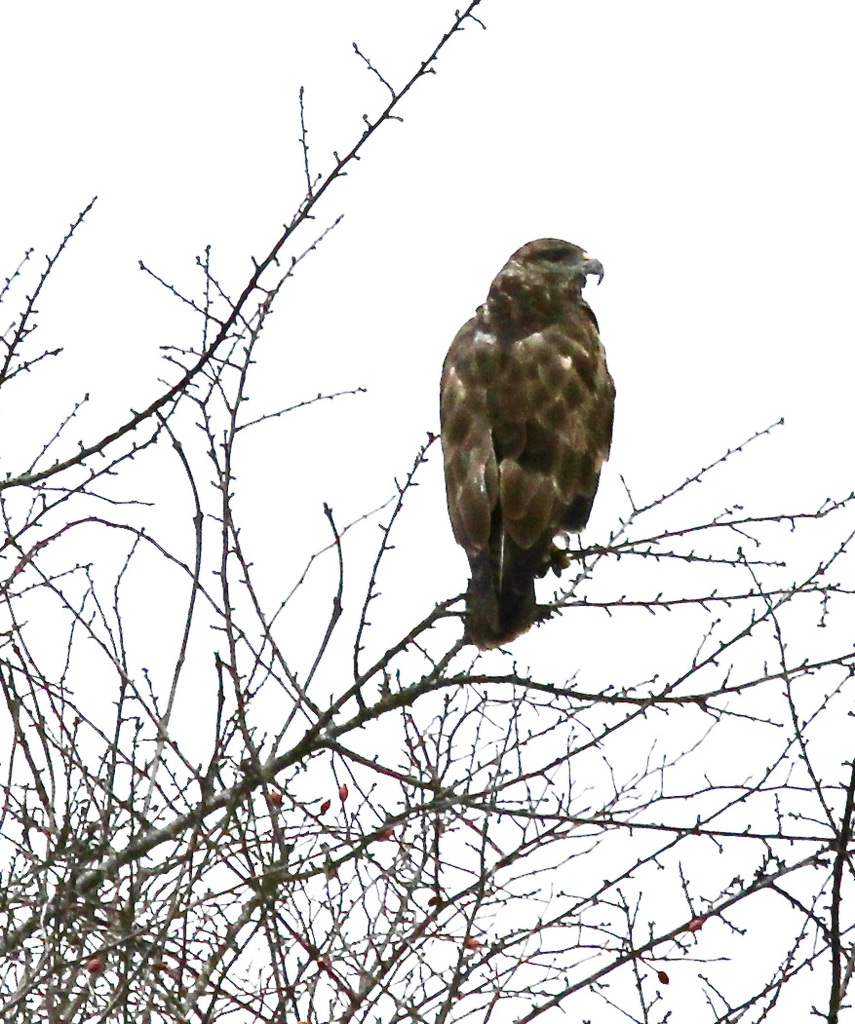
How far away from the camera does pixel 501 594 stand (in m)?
5.88

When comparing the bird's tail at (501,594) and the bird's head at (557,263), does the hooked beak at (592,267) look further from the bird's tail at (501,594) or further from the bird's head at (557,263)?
the bird's tail at (501,594)

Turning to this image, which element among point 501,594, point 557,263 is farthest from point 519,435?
point 557,263

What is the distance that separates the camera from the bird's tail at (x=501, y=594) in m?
5.68

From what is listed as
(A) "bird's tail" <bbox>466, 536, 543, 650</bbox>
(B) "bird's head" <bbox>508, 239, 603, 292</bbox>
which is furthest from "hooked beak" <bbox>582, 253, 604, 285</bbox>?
(A) "bird's tail" <bbox>466, 536, 543, 650</bbox>

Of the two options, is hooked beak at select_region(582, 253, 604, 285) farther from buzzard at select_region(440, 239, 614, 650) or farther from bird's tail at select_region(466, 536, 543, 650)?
bird's tail at select_region(466, 536, 543, 650)

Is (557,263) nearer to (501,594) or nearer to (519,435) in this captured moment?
(519,435)

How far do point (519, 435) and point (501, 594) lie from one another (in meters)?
0.87

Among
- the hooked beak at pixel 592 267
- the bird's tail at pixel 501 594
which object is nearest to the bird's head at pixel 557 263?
the hooked beak at pixel 592 267

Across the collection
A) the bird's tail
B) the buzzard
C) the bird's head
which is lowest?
the bird's tail

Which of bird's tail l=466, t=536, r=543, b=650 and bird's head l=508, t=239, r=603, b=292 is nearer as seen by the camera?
bird's tail l=466, t=536, r=543, b=650

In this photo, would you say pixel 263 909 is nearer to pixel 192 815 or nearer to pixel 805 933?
pixel 192 815

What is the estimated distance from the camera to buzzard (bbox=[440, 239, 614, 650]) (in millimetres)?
6008

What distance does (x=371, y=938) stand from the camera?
421 centimetres

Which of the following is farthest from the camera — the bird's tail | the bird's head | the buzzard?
the bird's head
